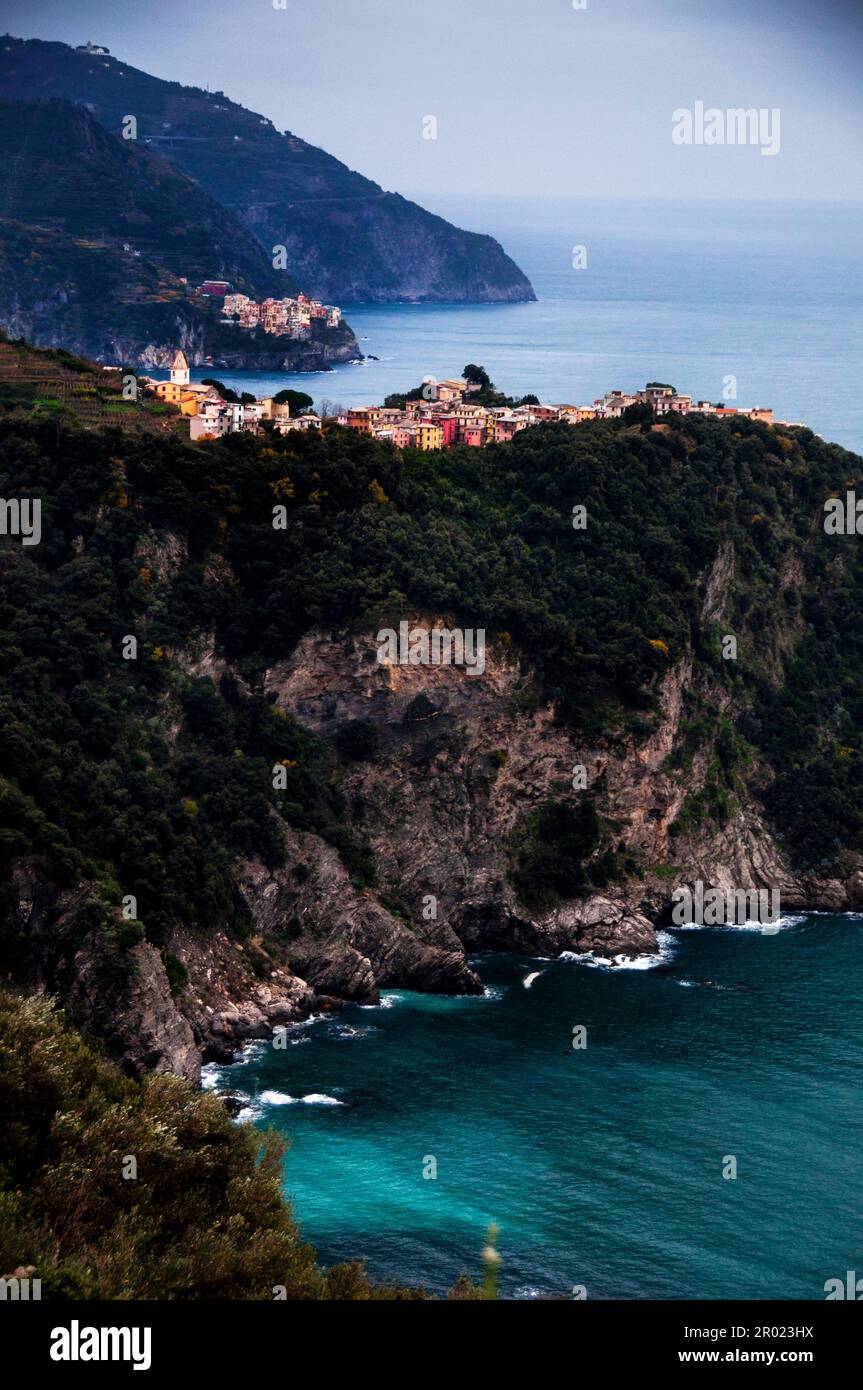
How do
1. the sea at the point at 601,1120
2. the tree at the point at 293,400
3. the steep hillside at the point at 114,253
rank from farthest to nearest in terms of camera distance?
the steep hillside at the point at 114,253, the tree at the point at 293,400, the sea at the point at 601,1120

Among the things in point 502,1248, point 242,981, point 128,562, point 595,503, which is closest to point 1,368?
point 128,562

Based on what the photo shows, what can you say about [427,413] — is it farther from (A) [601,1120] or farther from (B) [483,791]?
(A) [601,1120]

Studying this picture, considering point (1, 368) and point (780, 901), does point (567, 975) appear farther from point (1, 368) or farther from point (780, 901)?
point (1, 368)

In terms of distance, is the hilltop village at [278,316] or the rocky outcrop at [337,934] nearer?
the rocky outcrop at [337,934]

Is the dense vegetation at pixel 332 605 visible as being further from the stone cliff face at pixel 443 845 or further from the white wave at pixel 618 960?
the white wave at pixel 618 960

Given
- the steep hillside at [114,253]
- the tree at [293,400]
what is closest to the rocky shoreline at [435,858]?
the tree at [293,400]

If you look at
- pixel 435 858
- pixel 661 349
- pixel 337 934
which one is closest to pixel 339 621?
pixel 435 858

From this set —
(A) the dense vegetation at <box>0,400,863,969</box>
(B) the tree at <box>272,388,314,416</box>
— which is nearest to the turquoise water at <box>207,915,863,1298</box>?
(A) the dense vegetation at <box>0,400,863,969</box>

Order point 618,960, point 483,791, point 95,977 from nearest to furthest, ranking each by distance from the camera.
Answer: point 95,977
point 618,960
point 483,791
